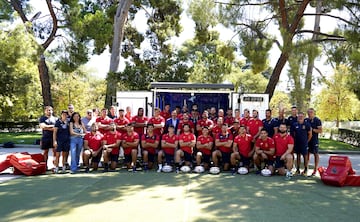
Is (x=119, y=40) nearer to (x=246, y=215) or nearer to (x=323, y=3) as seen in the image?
(x=323, y=3)

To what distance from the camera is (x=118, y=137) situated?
8.59 m

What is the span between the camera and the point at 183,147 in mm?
8609

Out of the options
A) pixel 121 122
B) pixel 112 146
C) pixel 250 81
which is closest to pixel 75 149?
pixel 112 146

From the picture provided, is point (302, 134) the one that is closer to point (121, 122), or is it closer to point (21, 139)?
point (121, 122)

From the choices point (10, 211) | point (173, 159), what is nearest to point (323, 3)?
point (173, 159)

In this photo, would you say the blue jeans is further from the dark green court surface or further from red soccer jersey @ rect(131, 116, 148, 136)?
red soccer jersey @ rect(131, 116, 148, 136)

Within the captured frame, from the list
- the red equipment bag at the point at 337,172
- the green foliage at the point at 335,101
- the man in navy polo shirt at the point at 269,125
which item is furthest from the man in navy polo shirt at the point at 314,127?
the green foliage at the point at 335,101

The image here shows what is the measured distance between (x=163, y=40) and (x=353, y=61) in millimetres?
9918

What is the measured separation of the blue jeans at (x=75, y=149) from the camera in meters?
8.14

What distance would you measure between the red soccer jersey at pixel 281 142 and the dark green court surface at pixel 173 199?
62 centimetres

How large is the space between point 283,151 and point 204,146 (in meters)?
1.73

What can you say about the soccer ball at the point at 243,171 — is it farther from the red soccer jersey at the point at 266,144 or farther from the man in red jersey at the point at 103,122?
the man in red jersey at the point at 103,122

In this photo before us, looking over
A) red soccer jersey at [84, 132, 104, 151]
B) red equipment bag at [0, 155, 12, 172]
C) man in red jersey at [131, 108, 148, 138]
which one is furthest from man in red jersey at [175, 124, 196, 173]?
red equipment bag at [0, 155, 12, 172]

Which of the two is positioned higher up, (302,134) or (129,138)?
(302,134)
